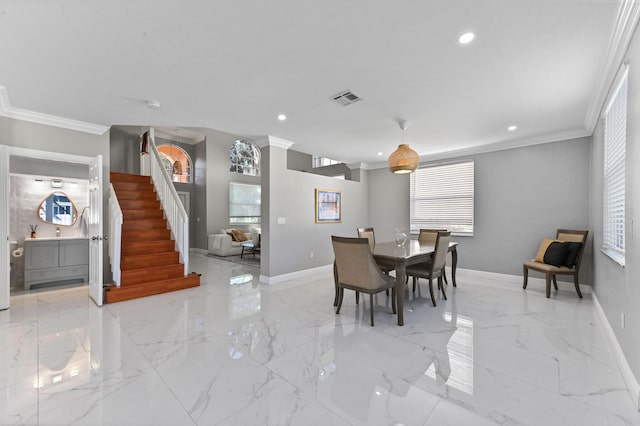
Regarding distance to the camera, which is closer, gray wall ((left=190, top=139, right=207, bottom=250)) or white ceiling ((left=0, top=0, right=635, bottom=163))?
white ceiling ((left=0, top=0, right=635, bottom=163))

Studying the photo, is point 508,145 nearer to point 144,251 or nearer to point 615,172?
point 615,172

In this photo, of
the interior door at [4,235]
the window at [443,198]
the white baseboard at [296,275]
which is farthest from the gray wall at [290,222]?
the interior door at [4,235]

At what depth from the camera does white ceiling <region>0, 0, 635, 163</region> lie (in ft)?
5.87

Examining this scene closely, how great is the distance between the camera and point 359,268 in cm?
306

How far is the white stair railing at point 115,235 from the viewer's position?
3898 mm

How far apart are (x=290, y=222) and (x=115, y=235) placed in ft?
8.77

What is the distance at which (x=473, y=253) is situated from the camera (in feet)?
17.4

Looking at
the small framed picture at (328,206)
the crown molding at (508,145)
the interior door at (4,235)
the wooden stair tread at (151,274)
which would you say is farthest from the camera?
the small framed picture at (328,206)

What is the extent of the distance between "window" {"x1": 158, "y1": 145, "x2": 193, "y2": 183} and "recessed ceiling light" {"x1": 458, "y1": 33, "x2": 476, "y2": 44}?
9.37 m

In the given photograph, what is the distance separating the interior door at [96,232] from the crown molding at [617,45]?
5.29 meters

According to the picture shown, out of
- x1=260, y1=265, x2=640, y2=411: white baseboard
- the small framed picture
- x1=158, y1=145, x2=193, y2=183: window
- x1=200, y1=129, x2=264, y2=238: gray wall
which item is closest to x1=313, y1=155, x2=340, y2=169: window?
x1=200, y1=129, x2=264, y2=238: gray wall

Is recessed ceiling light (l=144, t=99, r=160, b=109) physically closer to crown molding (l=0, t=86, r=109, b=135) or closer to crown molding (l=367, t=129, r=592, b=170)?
crown molding (l=0, t=86, r=109, b=135)

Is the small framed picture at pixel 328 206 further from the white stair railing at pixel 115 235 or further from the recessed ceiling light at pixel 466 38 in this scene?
the recessed ceiling light at pixel 466 38

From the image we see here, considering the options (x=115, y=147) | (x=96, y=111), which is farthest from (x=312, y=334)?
(x=115, y=147)
